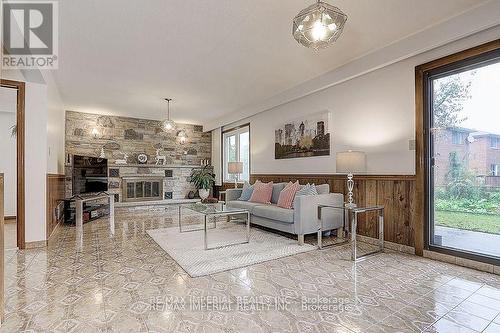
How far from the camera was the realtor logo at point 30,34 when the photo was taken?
2557 mm

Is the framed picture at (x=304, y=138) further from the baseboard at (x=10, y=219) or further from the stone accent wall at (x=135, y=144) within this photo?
the baseboard at (x=10, y=219)

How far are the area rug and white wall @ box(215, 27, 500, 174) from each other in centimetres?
160

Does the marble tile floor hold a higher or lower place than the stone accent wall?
lower

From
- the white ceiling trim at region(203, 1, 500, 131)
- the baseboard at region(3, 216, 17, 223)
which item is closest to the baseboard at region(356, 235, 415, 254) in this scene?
the white ceiling trim at region(203, 1, 500, 131)

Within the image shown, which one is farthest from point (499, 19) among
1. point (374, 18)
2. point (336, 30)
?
point (336, 30)

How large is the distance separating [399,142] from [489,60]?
4.02 ft

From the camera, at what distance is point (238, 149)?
24.9 feet

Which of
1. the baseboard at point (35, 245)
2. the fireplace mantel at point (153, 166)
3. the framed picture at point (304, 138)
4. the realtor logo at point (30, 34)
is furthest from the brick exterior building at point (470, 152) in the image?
the fireplace mantel at point (153, 166)

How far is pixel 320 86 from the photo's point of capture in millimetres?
4555

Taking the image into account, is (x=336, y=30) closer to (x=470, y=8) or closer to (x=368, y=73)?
(x=470, y=8)

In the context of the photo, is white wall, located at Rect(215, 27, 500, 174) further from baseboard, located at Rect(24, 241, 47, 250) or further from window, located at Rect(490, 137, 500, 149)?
baseboard, located at Rect(24, 241, 47, 250)

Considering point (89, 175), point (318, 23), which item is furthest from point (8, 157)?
point (318, 23)

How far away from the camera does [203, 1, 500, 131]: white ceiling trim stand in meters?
2.63

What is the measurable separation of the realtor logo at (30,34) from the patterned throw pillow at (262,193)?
381 centimetres
